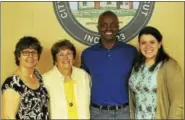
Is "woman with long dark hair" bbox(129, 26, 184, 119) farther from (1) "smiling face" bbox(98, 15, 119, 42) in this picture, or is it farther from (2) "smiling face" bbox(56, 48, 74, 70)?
(2) "smiling face" bbox(56, 48, 74, 70)

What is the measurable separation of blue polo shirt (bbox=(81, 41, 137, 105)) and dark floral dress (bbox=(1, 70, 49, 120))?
422mm

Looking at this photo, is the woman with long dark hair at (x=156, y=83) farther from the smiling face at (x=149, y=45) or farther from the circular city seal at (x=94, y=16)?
the circular city seal at (x=94, y=16)

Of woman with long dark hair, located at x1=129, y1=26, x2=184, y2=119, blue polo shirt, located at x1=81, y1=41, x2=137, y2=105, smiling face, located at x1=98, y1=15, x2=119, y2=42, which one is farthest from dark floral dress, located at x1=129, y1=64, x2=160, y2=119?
smiling face, located at x1=98, y1=15, x2=119, y2=42

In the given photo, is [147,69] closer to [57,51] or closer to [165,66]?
[165,66]

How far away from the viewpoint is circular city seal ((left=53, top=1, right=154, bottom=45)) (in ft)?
9.87

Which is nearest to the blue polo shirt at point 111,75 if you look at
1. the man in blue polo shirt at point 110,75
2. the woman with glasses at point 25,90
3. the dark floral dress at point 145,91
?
the man in blue polo shirt at point 110,75

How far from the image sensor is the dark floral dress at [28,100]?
225cm

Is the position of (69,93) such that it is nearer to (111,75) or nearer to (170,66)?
(111,75)

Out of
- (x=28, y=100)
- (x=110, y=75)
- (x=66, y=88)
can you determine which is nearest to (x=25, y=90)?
(x=28, y=100)

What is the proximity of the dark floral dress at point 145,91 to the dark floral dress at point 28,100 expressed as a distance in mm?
651

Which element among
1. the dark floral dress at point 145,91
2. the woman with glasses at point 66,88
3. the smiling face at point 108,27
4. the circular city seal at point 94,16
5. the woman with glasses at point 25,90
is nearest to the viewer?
the woman with glasses at point 25,90

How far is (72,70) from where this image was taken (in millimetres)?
2604

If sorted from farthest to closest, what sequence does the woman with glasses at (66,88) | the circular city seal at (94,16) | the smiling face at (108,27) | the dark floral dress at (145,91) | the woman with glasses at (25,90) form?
the circular city seal at (94,16) → the smiling face at (108,27) → the woman with glasses at (66,88) → the dark floral dress at (145,91) → the woman with glasses at (25,90)

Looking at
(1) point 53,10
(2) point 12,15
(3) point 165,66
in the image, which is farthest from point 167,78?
(2) point 12,15
